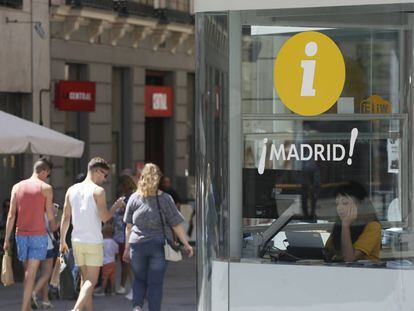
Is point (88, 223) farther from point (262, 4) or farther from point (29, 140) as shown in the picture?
point (262, 4)

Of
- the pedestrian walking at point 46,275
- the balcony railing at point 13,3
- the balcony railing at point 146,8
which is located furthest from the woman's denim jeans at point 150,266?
the balcony railing at point 146,8

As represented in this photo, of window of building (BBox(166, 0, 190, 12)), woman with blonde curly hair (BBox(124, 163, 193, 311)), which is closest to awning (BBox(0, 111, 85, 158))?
woman with blonde curly hair (BBox(124, 163, 193, 311))

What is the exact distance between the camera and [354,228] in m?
7.01

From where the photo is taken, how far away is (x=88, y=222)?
41.2ft

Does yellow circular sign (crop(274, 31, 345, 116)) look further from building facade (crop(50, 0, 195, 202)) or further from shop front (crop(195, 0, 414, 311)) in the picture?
building facade (crop(50, 0, 195, 202))

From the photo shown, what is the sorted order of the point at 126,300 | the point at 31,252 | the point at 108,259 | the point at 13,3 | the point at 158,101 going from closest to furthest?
the point at 31,252
the point at 126,300
the point at 108,259
the point at 13,3
the point at 158,101

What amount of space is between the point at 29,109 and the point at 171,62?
302 inches

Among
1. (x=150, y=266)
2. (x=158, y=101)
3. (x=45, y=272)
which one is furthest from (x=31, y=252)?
(x=158, y=101)

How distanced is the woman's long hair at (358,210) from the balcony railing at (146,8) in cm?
2177

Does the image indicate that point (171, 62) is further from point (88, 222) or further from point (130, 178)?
point (88, 222)

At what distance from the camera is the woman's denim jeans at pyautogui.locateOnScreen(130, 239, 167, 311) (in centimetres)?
1205

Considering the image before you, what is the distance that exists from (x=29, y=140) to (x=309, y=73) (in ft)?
34.4

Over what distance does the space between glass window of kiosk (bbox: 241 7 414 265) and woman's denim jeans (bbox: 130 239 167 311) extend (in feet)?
16.4

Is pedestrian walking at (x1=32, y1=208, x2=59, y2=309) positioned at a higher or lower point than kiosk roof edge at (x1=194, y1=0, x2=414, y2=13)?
lower
